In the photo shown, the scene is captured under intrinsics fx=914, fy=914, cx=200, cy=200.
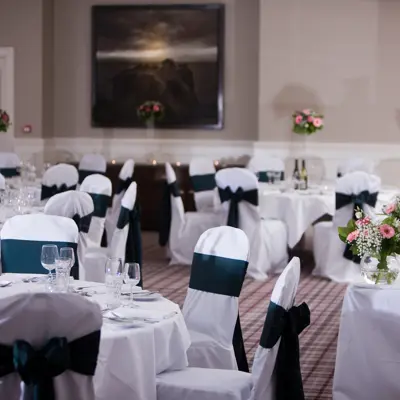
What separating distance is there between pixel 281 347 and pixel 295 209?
5043mm

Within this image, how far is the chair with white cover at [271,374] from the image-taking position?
3812mm

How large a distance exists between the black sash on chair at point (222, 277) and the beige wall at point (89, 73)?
25.3 ft

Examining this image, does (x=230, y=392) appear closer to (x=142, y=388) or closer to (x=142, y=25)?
(x=142, y=388)

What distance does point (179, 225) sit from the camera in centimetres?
936

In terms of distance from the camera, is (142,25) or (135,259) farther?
(142,25)

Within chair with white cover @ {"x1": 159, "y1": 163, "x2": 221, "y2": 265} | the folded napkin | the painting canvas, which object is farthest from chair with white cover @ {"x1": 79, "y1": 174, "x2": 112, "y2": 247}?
the painting canvas

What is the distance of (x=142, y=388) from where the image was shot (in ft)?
12.1

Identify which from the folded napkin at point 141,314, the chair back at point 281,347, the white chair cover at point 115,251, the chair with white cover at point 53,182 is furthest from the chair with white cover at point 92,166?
the chair back at point 281,347

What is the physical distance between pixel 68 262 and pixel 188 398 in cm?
86

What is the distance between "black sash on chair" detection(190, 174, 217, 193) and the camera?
34.2 ft

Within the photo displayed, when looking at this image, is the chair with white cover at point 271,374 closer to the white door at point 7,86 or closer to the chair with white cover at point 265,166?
the chair with white cover at point 265,166

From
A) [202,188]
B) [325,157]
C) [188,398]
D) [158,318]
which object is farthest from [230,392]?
[325,157]

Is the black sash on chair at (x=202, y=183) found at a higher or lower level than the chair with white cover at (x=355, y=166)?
lower

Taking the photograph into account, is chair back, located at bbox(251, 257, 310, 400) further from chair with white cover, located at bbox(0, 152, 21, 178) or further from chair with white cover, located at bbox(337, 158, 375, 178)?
chair with white cover, located at bbox(0, 152, 21, 178)
